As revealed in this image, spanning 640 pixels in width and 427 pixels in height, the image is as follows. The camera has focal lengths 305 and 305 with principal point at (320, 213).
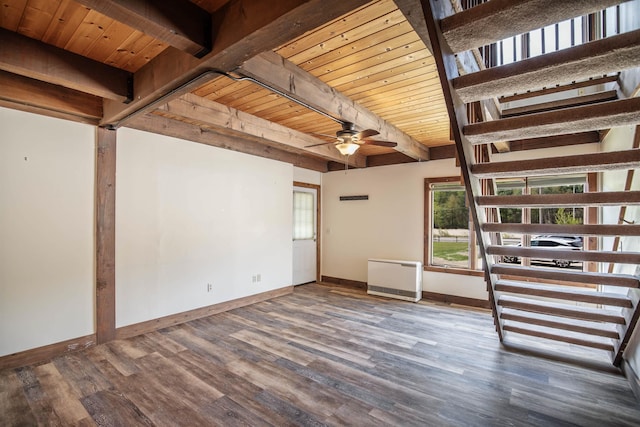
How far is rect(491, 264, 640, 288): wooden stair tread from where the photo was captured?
95.5 inches

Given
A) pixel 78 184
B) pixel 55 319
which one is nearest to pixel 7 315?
pixel 55 319

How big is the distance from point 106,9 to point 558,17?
2203 mm

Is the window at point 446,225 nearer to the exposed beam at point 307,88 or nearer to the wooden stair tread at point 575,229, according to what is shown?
the exposed beam at point 307,88

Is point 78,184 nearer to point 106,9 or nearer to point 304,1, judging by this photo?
point 106,9

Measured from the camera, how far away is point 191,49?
2035 mm

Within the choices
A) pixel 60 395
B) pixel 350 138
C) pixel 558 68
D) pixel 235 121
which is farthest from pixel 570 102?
pixel 60 395

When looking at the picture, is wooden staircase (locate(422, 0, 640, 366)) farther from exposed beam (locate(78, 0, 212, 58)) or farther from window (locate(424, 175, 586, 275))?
A: window (locate(424, 175, 586, 275))

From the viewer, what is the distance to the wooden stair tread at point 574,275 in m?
2.43

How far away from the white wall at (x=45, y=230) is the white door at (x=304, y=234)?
3746mm

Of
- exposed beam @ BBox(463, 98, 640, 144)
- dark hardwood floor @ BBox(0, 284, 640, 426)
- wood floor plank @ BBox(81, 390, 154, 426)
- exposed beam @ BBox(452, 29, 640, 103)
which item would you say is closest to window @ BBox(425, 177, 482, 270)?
dark hardwood floor @ BBox(0, 284, 640, 426)

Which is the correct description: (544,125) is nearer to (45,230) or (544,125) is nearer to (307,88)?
(307,88)

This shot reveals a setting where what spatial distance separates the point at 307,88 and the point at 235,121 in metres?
1.37

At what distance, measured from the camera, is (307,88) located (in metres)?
2.87

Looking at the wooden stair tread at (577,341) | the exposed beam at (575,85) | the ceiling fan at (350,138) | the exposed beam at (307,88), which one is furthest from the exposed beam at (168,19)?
the wooden stair tread at (577,341)
